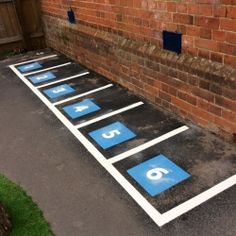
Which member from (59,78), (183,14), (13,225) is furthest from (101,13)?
(13,225)

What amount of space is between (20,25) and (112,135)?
21.4 feet

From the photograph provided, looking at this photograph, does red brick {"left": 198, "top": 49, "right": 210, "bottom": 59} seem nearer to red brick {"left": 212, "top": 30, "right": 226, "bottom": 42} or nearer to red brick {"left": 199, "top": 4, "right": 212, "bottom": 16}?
red brick {"left": 212, "top": 30, "right": 226, "bottom": 42}

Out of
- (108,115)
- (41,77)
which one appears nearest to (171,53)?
(108,115)

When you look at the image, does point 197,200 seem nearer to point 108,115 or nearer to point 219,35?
point 219,35

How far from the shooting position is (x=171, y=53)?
5.04 m

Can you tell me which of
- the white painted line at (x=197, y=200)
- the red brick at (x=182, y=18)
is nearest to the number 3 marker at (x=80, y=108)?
the red brick at (x=182, y=18)

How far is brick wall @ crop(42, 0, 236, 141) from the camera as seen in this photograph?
4.13m

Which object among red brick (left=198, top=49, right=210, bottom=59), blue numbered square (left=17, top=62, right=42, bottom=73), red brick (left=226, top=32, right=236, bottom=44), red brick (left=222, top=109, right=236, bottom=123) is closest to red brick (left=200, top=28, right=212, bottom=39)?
red brick (left=198, top=49, right=210, bottom=59)

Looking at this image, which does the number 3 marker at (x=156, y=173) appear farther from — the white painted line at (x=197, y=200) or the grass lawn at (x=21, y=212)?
the grass lawn at (x=21, y=212)

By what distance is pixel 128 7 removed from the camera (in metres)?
5.69

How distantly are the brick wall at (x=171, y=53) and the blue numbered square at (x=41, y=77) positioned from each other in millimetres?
1029

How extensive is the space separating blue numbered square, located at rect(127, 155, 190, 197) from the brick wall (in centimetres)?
97

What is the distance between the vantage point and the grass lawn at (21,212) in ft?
10.8

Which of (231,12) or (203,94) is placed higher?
(231,12)
